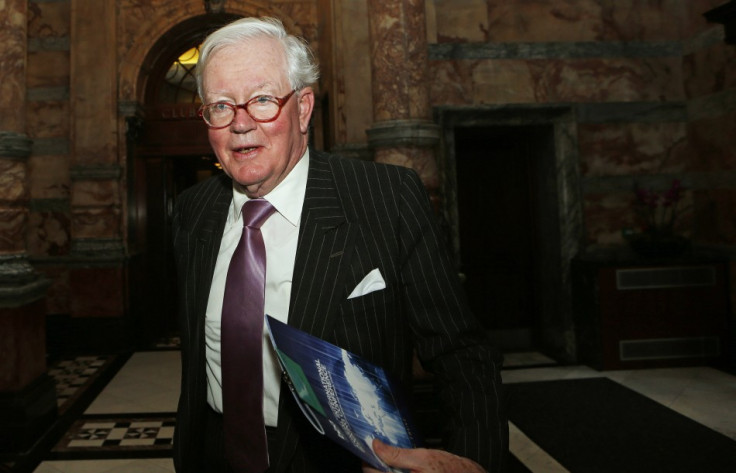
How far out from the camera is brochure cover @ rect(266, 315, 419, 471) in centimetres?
79

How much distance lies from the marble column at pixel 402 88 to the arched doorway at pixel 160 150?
12.8 ft

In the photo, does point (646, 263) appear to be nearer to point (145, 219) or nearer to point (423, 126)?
point (423, 126)

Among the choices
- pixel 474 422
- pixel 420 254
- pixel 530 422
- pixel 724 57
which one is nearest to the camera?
pixel 474 422

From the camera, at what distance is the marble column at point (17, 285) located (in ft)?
11.8

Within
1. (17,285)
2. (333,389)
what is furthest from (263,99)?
(17,285)

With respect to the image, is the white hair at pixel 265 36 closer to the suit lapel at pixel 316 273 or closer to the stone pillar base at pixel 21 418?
the suit lapel at pixel 316 273

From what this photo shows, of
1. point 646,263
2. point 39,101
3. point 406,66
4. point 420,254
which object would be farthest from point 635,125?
point 39,101

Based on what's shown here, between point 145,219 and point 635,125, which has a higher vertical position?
point 635,125

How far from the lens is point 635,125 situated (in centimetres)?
554

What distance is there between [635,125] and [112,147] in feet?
20.1

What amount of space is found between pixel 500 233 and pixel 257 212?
210 inches

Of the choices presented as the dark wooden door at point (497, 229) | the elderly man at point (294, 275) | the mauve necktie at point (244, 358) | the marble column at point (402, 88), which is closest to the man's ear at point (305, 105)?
the elderly man at point (294, 275)

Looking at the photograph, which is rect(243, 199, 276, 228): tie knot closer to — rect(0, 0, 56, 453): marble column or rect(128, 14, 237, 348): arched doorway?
rect(0, 0, 56, 453): marble column

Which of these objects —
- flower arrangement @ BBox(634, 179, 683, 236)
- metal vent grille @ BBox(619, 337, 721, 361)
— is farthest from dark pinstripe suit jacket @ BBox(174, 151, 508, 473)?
flower arrangement @ BBox(634, 179, 683, 236)
